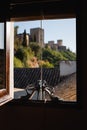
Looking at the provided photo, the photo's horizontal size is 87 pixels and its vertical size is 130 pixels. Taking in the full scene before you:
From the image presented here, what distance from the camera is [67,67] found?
2.89 m

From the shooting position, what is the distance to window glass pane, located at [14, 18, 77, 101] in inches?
113

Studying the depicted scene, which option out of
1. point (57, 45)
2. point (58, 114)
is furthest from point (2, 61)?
point (58, 114)

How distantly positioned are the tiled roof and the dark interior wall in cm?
32

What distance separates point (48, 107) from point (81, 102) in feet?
1.26

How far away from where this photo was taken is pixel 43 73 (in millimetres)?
2977

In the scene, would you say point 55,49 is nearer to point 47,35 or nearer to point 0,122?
point 47,35

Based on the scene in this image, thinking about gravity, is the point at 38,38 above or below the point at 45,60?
above

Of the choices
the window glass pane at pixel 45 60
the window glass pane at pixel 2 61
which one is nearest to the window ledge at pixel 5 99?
the window glass pane at pixel 2 61

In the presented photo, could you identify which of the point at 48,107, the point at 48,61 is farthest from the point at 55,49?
the point at 48,107

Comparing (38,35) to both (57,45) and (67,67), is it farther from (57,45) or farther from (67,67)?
(67,67)

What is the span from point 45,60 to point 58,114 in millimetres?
666

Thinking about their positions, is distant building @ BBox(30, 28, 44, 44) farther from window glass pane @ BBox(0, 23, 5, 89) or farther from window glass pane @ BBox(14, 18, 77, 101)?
window glass pane @ BBox(0, 23, 5, 89)

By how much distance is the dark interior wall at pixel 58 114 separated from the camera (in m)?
2.70

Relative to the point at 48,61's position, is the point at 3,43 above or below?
above
